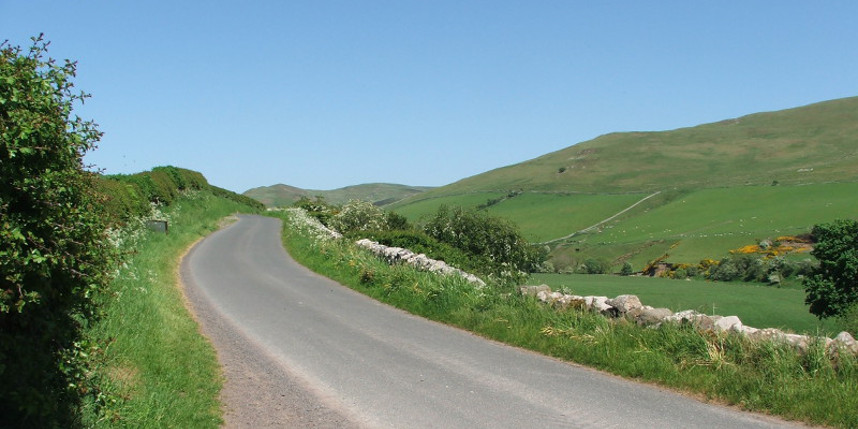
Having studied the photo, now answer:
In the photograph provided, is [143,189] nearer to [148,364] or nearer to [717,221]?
[148,364]

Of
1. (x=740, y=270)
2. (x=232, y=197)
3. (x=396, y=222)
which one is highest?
(x=232, y=197)

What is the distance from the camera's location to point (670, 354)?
9.36 meters

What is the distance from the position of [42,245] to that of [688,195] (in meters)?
128

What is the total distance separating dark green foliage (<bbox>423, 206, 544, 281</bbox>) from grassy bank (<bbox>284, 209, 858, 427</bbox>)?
898 inches

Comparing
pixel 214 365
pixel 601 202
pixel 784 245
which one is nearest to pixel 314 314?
pixel 214 365

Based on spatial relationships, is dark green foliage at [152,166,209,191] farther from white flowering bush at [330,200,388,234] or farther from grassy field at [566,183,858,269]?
grassy field at [566,183,858,269]

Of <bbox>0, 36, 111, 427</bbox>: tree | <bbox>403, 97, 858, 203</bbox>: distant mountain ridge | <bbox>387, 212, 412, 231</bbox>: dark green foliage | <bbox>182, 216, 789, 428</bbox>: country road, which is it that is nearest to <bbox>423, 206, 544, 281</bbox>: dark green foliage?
<bbox>387, 212, 412, 231</bbox>: dark green foliage

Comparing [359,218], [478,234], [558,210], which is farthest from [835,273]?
[558,210]

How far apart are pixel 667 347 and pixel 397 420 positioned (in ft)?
14.3

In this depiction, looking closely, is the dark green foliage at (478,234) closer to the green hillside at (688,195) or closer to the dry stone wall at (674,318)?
the green hillside at (688,195)

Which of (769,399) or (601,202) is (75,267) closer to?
(769,399)

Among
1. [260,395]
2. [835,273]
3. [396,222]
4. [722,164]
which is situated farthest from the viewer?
[722,164]

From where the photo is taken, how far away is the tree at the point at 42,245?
4.55 m

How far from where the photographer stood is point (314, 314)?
47.8 feet
